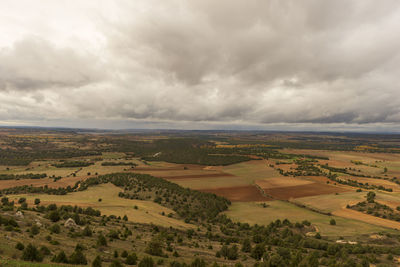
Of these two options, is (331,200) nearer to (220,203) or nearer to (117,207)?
(220,203)

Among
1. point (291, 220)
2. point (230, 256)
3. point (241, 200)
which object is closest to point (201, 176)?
point (241, 200)

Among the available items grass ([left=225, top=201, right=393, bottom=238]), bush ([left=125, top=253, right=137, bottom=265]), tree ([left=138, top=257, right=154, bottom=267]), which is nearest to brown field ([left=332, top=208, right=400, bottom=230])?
grass ([left=225, top=201, right=393, bottom=238])

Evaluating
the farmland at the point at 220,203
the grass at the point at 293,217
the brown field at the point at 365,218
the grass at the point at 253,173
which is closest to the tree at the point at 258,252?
the farmland at the point at 220,203

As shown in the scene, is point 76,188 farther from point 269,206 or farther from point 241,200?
point 269,206

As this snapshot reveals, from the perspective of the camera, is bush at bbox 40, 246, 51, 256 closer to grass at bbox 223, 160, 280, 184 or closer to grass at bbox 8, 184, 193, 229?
grass at bbox 8, 184, 193, 229

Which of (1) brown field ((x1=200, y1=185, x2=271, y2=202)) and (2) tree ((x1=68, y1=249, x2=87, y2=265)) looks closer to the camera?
(2) tree ((x1=68, y1=249, x2=87, y2=265))
